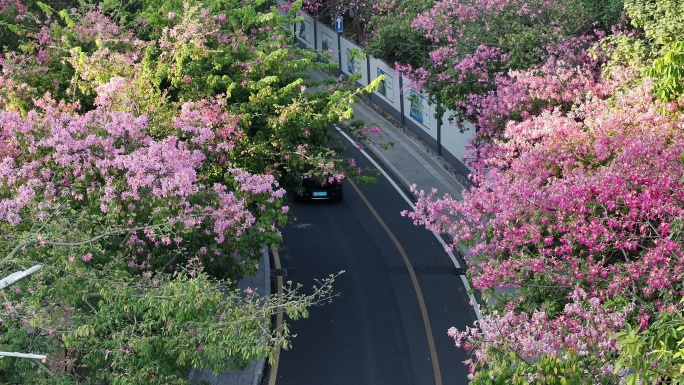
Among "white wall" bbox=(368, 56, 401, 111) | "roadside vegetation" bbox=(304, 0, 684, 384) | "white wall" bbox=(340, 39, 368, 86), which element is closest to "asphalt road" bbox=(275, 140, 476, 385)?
"roadside vegetation" bbox=(304, 0, 684, 384)

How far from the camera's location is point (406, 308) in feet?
75.2

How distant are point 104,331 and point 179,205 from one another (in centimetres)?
365

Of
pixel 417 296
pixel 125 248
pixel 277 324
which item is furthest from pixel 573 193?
pixel 277 324

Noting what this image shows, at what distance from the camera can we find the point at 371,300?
76.7 feet

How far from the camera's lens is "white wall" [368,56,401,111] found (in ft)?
124

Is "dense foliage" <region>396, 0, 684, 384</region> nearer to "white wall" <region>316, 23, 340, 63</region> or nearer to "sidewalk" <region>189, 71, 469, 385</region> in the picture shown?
"sidewalk" <region>189, 71, 469, 385</region>

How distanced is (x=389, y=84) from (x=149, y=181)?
23263 mm

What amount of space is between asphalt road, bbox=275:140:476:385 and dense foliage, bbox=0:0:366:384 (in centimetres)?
197

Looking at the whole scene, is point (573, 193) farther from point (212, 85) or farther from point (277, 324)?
point (212, 85)

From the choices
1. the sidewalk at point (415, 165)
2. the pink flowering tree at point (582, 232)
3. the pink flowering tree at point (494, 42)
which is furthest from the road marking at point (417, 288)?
the pink flowering tree at point (494, 42)

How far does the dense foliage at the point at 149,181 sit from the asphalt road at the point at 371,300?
6.47 ft

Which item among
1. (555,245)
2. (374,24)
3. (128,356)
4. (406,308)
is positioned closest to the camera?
(128,356)

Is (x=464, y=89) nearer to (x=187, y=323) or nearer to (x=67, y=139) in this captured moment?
(x=67, y=139)

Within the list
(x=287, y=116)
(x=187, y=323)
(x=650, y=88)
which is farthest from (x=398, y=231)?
(x=187, y=323)
